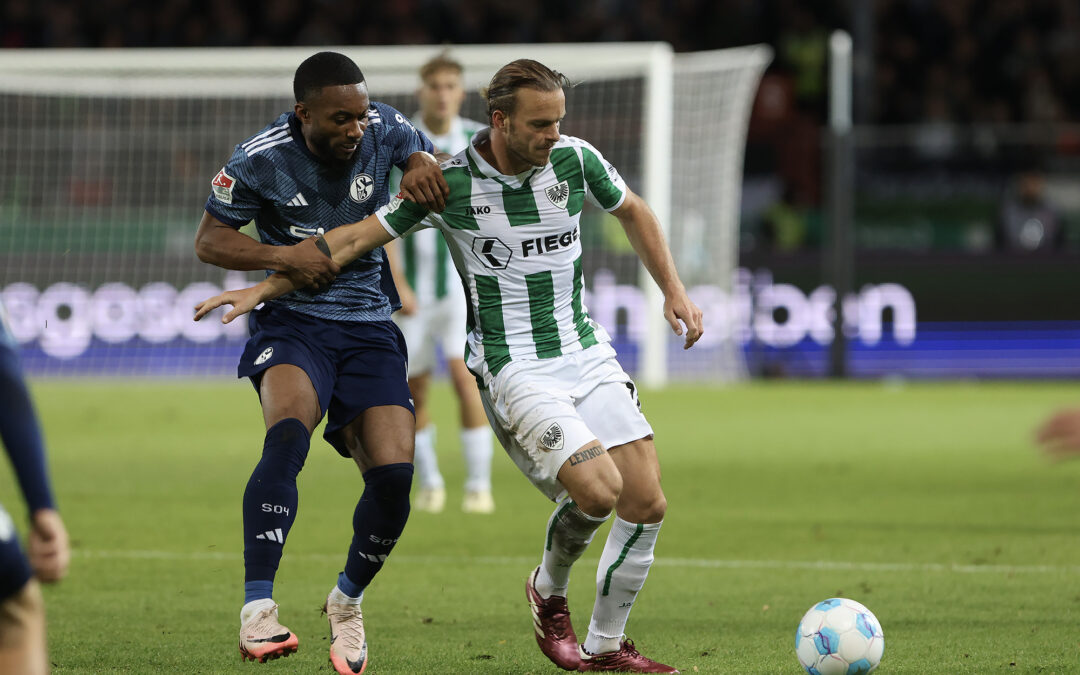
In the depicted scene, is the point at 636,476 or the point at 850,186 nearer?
the point at 636,476

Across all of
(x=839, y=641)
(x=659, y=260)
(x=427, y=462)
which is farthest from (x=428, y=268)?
(x=839, y=641)

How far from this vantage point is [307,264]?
4.90m

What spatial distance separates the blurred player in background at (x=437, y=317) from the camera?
8.38 m

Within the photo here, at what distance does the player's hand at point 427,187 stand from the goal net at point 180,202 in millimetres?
10475

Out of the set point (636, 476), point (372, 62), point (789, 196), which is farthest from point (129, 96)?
point (636, 476)

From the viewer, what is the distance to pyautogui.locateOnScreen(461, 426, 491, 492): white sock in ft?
28.0

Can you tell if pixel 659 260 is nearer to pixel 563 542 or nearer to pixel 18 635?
pixel 563 542

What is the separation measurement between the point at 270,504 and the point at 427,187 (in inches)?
45.5

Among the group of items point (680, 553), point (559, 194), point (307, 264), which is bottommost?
point (680, 553)

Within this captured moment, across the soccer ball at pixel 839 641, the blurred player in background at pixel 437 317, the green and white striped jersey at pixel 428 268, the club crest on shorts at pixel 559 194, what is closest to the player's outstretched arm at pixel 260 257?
the club crest on shorts at pixel 559 194

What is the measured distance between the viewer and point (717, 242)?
637 inches

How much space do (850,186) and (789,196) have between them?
1.36m

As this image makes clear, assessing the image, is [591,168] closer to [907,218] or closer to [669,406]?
[669,406]

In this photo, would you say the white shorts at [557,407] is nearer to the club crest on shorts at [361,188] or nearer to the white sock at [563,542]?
the white sock at [563,542]
